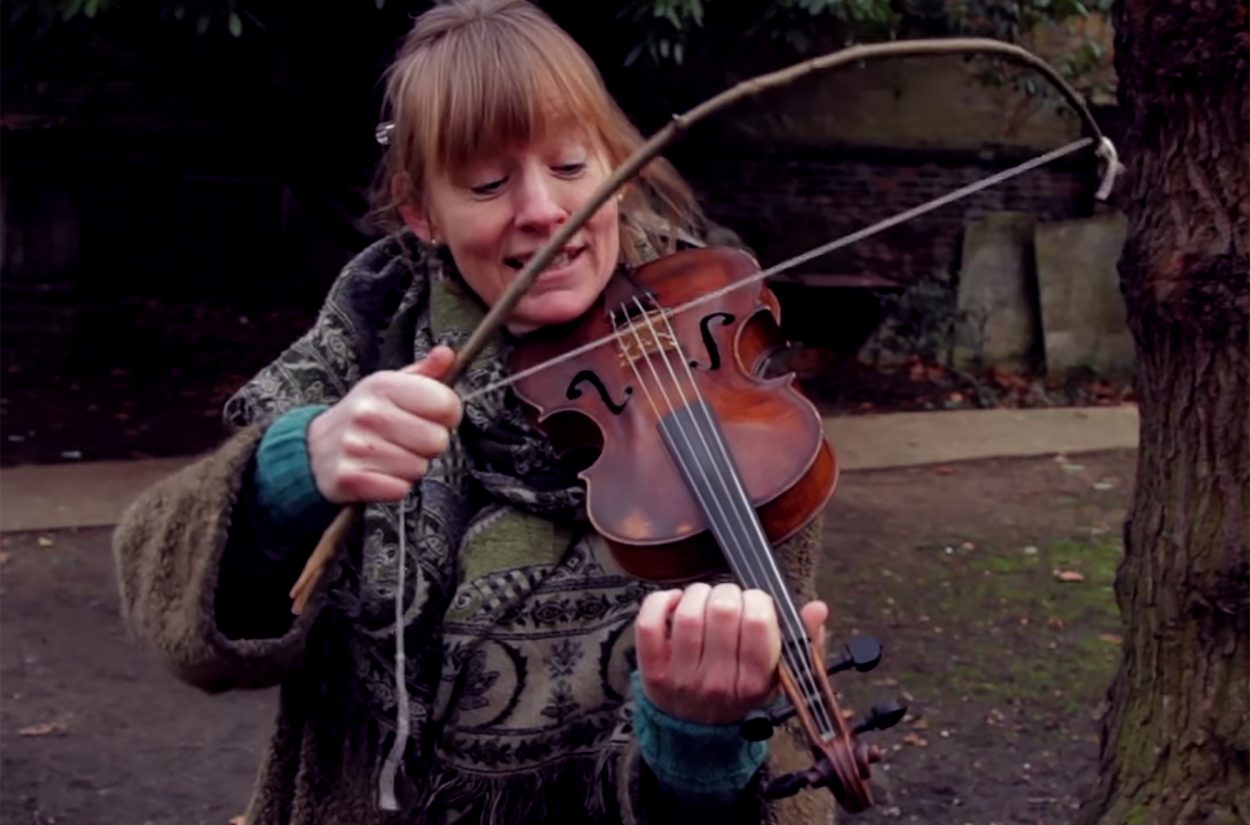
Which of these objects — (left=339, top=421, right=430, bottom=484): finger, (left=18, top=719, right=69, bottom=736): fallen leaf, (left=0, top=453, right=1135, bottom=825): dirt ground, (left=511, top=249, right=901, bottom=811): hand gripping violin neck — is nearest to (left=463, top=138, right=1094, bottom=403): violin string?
(left=511, top=249, right=901, bottom=811): hand gripping violin neck

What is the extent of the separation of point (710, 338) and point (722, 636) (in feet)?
1.61

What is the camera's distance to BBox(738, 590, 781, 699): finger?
143 cm

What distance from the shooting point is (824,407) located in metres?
8.84

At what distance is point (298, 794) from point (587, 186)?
2.35 feet

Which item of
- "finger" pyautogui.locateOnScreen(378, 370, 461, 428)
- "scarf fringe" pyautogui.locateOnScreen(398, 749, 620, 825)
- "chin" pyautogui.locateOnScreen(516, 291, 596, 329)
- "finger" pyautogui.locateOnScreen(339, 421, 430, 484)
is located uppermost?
"finger" pyautogui.locateOnScreen(378, 370, 461, 428)

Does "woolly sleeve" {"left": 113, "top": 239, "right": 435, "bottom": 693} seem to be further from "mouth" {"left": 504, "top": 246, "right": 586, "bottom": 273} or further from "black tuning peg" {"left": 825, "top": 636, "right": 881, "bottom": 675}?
"black tuning peg" {"left": 825, "top": 636, "right": 881, "bottom": 675}

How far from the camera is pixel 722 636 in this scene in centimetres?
144

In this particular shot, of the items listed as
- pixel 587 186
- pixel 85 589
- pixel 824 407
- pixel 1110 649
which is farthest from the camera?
pixel 824 407

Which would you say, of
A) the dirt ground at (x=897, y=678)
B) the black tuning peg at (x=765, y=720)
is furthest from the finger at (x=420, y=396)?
the dirt ground at (x=897, y=678)

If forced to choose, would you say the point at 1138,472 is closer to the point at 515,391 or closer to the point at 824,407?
the point at 515,391

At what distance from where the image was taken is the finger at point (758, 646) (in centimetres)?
143

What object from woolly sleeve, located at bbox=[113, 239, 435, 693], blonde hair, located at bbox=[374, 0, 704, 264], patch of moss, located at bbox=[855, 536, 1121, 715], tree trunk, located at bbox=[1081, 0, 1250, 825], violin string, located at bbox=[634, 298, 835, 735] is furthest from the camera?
patch of moss, located at bbox=[855, 536, 1121, 715]

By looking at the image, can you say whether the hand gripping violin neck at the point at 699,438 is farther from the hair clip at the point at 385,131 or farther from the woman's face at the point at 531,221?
the hair clip at the point at 385,131

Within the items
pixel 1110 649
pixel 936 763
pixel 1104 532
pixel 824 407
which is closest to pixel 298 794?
pixel 936 763
